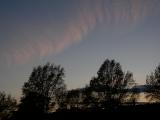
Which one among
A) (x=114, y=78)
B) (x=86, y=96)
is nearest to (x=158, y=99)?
(x=114, y=78)

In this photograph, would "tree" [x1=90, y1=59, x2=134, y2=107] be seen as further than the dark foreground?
Yes

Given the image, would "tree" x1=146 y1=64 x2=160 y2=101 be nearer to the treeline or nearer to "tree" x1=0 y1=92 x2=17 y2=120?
the treeline

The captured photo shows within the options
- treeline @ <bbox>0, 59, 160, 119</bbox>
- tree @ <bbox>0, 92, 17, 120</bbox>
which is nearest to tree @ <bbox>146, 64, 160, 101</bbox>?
treeline @ <bbox>0, 59, 160, 119</bbox>

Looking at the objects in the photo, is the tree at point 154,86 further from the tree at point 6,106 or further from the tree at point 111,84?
the tree at point 6,106

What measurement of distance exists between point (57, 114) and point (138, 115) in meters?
18.5

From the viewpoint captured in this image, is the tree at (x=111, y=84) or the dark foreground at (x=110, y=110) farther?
the tree at (x=111, y=84)

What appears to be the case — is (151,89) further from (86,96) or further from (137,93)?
(86,96)

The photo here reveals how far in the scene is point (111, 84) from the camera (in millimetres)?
68938

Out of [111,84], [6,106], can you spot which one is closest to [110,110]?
[111,84]

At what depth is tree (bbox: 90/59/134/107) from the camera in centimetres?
6688

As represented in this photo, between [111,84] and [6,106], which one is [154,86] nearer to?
[111,84]

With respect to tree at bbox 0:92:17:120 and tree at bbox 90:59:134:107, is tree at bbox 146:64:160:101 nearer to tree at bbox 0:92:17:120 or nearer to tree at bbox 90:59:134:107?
tree at bbox 90:59:134:107

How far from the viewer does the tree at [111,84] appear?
66.9 metres

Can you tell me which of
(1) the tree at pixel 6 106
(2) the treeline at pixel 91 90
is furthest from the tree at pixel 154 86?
(1) the tree at pixel 6 106
